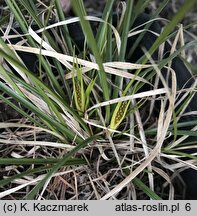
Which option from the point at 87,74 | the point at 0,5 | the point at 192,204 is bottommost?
the point at 192,204

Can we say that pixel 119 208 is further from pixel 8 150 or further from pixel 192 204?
pixel 8 150

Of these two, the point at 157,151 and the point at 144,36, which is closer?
the point at 157,151

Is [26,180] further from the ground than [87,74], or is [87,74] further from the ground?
[87,74]

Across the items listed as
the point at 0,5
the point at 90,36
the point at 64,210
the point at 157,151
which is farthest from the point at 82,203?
the point at 0,5

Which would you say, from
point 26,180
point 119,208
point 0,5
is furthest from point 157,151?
point 0,5

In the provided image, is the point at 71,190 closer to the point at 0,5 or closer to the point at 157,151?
the point at 157,151

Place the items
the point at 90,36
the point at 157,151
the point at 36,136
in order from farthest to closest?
the point at 36,136, the point at 157,151, the point at 90,36

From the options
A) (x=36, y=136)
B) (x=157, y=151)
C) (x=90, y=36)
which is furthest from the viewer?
(x=36, y=136)
